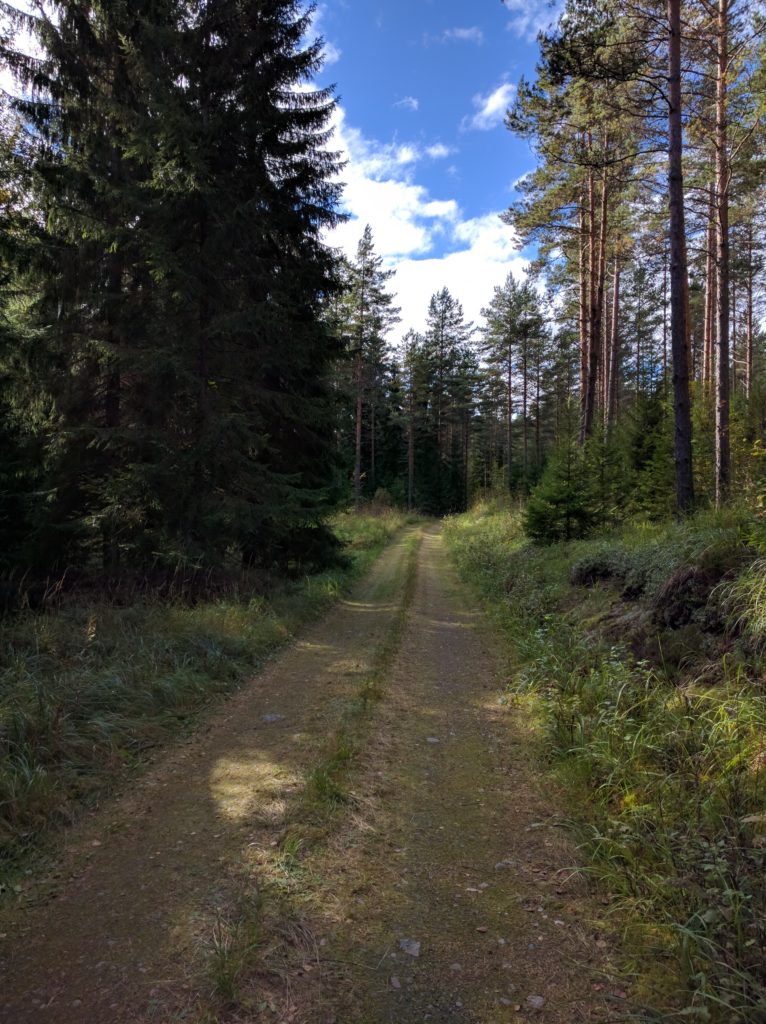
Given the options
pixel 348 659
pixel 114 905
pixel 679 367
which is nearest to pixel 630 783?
pixel 114 905

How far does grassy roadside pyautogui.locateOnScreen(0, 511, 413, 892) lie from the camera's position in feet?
12.2

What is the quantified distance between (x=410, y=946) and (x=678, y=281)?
36.1 feet

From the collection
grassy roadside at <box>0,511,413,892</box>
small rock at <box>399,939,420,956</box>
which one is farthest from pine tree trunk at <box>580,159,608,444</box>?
small rock at <box>399,939,420,956</box>

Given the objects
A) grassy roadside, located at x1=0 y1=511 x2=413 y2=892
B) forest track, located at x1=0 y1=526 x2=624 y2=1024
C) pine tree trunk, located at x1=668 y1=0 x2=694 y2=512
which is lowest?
forest track, located at x1=0 y1=526 x2=624 y2=1024

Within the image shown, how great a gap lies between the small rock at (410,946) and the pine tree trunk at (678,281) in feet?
29.2

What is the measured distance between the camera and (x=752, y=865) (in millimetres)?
2637

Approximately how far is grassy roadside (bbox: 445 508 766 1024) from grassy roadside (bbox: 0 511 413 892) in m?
3.48

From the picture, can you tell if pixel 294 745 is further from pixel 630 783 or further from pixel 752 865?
pixel 752 865

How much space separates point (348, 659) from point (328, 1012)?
17.3 ft

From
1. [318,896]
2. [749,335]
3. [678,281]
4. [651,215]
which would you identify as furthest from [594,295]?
[318,896]

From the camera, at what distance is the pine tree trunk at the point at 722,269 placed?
11.3 m

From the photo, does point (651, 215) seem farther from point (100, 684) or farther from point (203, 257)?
point (100, 684)

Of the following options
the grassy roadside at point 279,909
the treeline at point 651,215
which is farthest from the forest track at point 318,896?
the treeline at point 651,215

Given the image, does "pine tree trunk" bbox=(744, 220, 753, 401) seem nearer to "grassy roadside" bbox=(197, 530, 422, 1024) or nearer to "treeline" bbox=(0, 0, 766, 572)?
"treeline" bbox=(0, 0, 766, 572)
